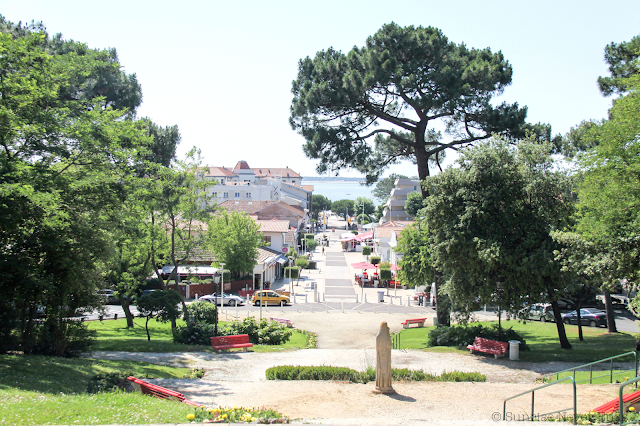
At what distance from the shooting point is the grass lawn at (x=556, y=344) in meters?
17.6

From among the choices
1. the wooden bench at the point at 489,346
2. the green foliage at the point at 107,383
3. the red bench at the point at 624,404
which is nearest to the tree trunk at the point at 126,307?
the green foliage at the point at 107,383

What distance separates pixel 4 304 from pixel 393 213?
3533 inches

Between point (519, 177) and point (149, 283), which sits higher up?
point (519, 177)

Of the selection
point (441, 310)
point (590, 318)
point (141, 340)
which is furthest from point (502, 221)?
point (141, 340)

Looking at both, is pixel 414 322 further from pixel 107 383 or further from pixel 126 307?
pixel 107 383

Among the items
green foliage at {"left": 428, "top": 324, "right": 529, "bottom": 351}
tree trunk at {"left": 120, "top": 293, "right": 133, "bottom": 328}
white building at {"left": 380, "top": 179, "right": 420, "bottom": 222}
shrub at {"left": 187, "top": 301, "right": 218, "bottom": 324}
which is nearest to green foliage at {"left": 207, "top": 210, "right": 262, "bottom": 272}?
tree trunk at {"left": 120, "top": 293, "right": 133, "bottom": 328}

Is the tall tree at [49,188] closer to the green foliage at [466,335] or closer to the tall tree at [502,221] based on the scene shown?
the tall tree at [502,221]

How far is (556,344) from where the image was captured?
20.7m

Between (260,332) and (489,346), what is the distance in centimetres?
1028

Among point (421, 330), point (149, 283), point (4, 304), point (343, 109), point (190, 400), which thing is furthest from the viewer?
point (149, 283)

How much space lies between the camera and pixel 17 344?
1423cm

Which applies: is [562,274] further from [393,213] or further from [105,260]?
[393,213]

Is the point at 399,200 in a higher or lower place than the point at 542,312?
higher

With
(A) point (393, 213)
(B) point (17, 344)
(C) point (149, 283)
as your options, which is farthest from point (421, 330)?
(A) point (393, 213)
